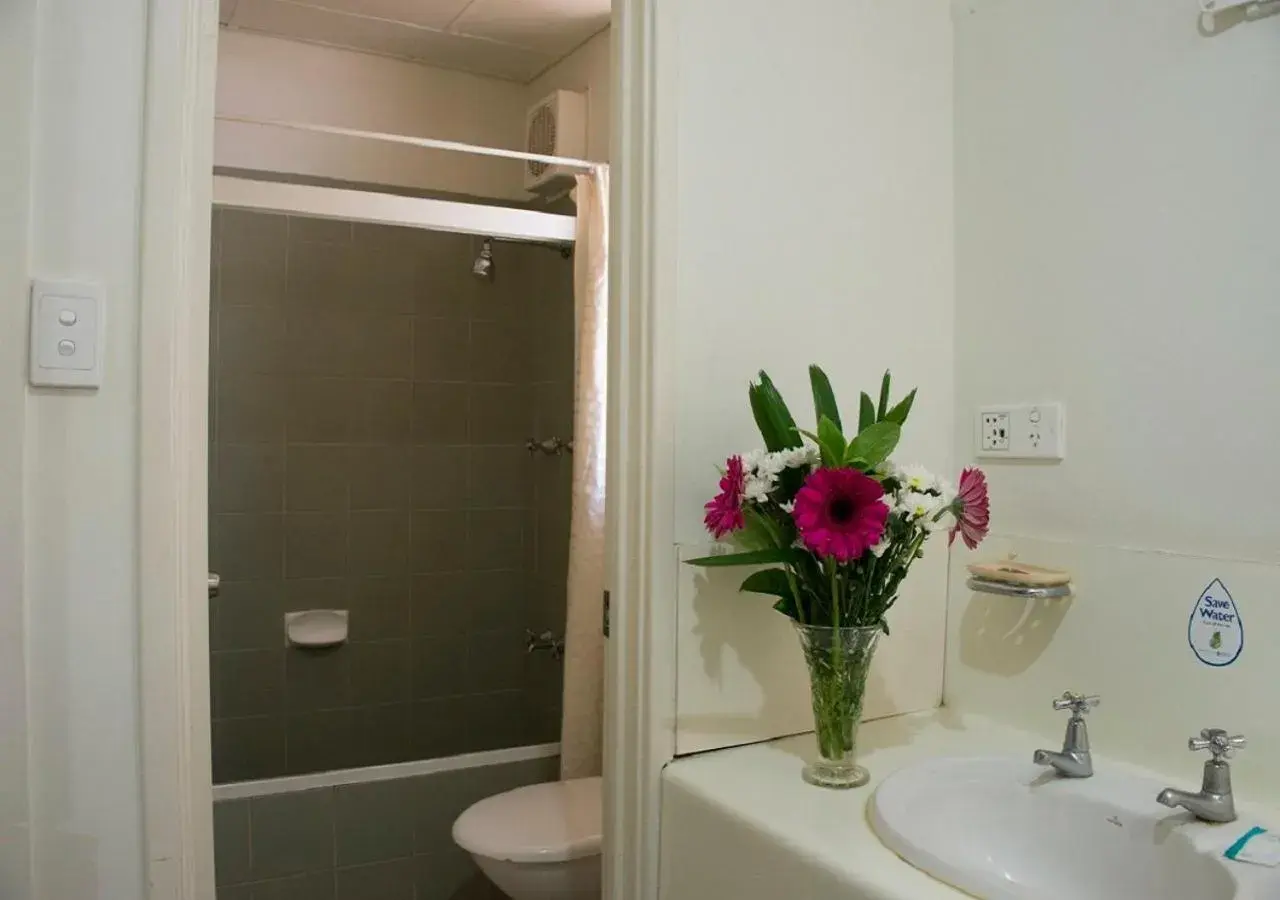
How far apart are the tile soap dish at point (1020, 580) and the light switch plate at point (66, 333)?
1.23 metres

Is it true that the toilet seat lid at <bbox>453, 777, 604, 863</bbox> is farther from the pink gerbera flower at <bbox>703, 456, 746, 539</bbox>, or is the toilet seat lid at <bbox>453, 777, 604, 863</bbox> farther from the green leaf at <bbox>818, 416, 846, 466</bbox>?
the green leaf at <bbox>818, 416, 846, 466</bbox>

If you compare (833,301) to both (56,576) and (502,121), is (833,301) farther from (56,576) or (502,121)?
(502,121)

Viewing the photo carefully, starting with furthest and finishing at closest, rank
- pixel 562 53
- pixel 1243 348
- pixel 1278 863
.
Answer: pixel 562 53 < pixel 1243 348 < pixel 1278 863

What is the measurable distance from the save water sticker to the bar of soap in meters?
0.19

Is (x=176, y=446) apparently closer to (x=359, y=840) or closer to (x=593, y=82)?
(x=359, y=840)

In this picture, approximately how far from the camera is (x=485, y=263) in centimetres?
299

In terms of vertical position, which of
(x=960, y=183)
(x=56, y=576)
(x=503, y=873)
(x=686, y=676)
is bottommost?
(x=503, y=873)

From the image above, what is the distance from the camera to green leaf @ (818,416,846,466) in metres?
1.23

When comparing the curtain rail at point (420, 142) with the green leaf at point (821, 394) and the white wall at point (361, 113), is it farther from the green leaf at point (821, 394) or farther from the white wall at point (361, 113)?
the green leaf at point (821, 394)

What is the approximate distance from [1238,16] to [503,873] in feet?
6.13

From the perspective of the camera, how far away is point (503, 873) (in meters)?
1.92

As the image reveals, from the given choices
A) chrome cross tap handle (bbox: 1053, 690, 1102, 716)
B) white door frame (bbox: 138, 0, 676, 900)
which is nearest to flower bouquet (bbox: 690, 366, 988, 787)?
chrome cross tap handle (bbox: 1053, 690, 1102, 716)

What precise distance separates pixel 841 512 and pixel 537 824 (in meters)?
1.17

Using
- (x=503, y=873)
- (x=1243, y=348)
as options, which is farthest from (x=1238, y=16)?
(x=503, y=873)
